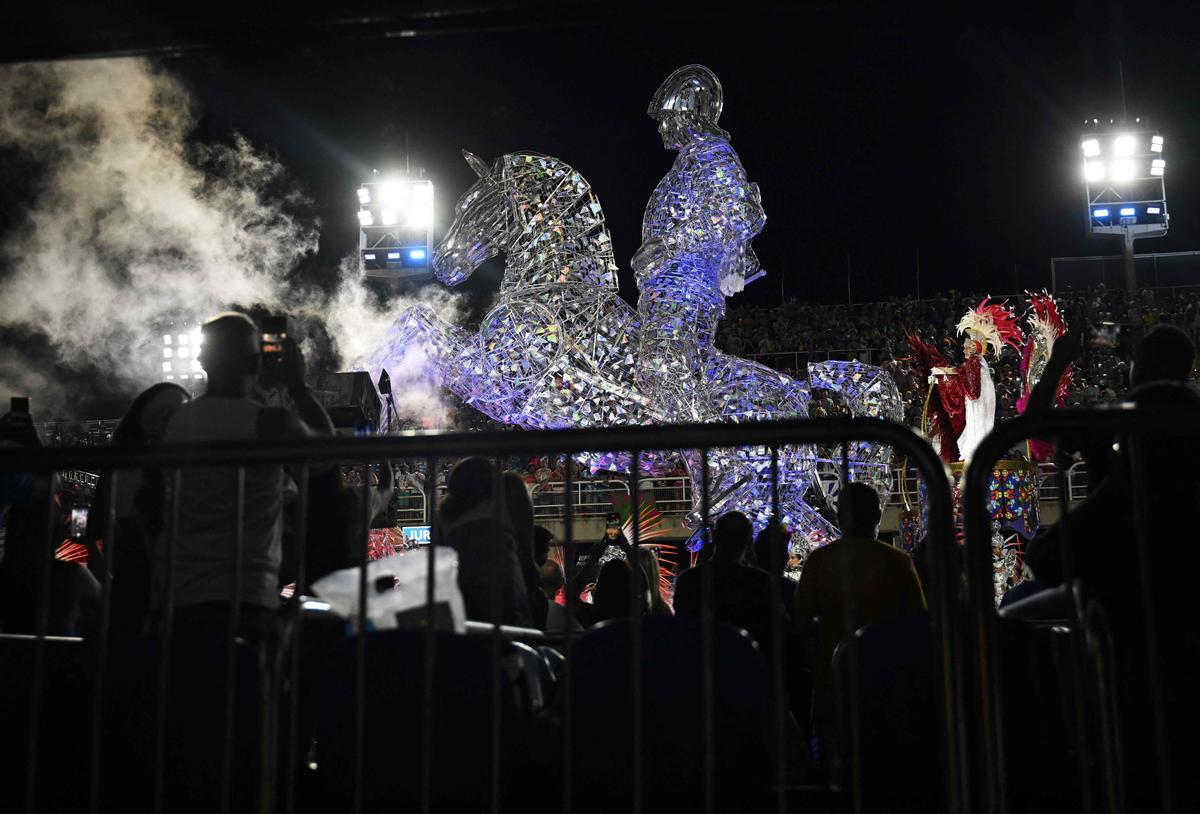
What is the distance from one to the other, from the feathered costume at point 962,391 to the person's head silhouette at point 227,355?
8086 millimetres

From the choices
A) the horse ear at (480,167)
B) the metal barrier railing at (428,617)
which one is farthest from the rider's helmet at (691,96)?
the metal barrier railing at (428,617)

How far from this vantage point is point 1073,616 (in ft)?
8.82

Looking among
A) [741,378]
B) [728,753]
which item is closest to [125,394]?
[741,378]

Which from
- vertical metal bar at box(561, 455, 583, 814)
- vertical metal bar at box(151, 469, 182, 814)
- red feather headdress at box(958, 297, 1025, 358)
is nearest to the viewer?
vertical metal bar at box(561, 455, 583, 814)

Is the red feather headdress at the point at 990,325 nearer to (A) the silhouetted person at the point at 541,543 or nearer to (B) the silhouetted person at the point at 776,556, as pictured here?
(B) the silhouetted person at the point at 776,556

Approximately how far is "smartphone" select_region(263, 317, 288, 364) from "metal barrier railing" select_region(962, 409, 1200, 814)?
217 centimetres

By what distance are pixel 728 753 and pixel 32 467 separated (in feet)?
6.01

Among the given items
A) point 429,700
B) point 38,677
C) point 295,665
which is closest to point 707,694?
point 429,700

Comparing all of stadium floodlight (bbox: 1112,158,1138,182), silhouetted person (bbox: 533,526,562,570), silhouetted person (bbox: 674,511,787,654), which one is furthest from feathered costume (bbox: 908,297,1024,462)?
stadium floodlight (bbox: 1112,158,1138,182)

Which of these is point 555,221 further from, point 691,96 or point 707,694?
point 707,694

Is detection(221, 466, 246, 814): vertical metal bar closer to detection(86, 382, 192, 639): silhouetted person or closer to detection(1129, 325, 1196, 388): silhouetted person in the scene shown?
detection(86, 382, 192, 639): silhouetted person

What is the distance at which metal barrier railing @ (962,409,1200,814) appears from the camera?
2.53 m

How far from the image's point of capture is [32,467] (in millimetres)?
3055

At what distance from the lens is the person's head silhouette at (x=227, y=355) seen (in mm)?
3387
